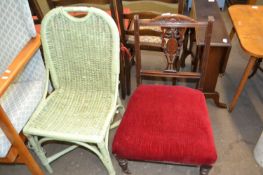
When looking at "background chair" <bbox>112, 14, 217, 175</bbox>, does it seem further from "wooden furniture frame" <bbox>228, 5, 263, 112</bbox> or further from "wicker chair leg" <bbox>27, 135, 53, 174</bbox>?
"wicker chair leg" <bbox>27, 135, 53, 174</bbox>

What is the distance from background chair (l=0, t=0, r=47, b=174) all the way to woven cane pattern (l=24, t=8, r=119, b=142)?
A: 0.28 feet

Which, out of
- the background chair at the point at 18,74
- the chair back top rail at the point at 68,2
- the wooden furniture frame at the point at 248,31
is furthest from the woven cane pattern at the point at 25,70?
the wooden furniture frame at the point at 248,31

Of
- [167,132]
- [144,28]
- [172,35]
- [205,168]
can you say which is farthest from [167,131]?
[144,28]

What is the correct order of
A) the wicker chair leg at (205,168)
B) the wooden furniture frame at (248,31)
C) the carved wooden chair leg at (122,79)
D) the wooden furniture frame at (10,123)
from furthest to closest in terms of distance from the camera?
the carved wooden chair leg at (122,79) < the wooden furniture frame at (248,31) < the wicker chair leg at (205,168) < the wooden furniture frame at (10,123)

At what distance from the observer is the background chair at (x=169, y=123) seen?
116 cm

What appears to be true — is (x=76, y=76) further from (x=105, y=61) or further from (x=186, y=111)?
(x=186, y=111)

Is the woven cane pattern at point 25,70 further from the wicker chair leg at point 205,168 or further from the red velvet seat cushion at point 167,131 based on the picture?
the wicker chair leg at point 205,168

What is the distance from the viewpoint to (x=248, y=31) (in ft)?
5.22

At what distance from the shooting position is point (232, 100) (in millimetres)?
1896

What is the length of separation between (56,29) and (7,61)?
384 mm

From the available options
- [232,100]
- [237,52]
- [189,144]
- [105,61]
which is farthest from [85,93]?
[237,52]

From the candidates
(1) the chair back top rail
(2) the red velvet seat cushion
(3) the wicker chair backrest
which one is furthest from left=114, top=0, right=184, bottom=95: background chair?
(2) the red velvet seat cushion

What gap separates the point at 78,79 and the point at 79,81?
15 mm

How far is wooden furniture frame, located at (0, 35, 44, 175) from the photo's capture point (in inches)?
43.8
